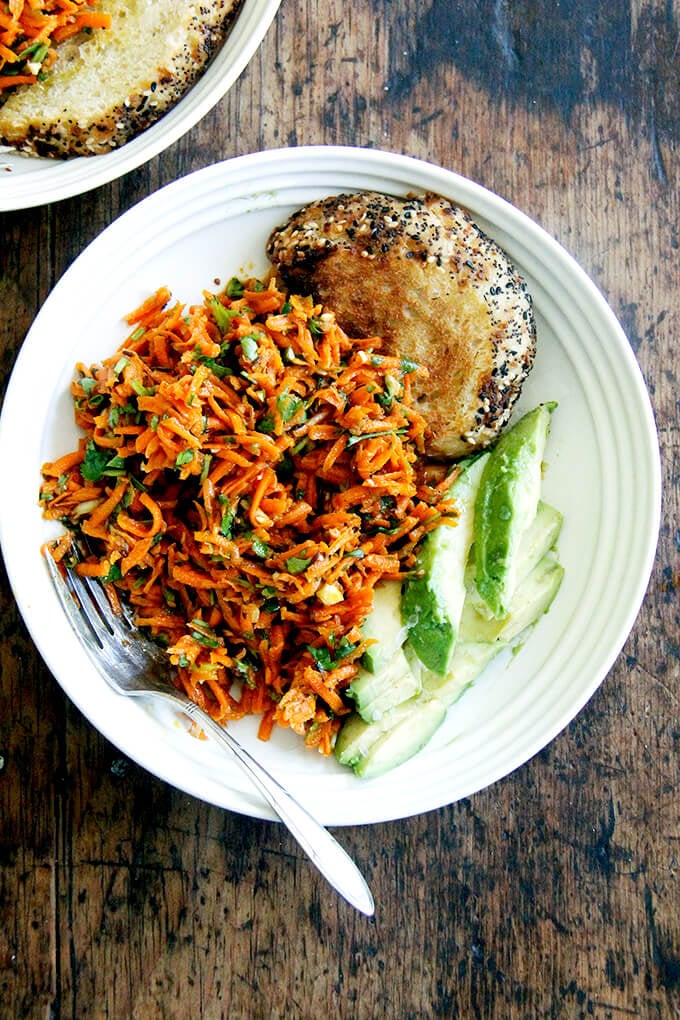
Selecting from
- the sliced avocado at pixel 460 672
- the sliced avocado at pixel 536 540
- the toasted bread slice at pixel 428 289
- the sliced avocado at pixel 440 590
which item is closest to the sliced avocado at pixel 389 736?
the sliced avocado at pixel 460 672

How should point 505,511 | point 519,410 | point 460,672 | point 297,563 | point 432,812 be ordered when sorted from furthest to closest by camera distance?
point 432,812, point 519,410, point 460,672, point 505,511, point 297,563

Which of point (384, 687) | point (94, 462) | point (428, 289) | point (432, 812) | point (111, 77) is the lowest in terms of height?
point (432, 812)

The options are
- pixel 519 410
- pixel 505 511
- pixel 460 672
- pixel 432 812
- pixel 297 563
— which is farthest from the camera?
pixel 432 812

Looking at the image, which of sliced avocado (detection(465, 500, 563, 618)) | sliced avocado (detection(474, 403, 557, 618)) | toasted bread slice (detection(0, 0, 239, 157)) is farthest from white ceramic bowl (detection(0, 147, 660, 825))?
toasted bread slice (detection(0, 0, 239, 157))

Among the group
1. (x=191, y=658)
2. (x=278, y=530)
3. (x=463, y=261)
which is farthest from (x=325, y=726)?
(x=463, y=261)

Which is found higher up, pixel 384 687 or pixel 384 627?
pixel 384 627

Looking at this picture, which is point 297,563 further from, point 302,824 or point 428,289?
point 428,289

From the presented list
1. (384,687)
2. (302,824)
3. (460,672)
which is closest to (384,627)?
(384,687)
